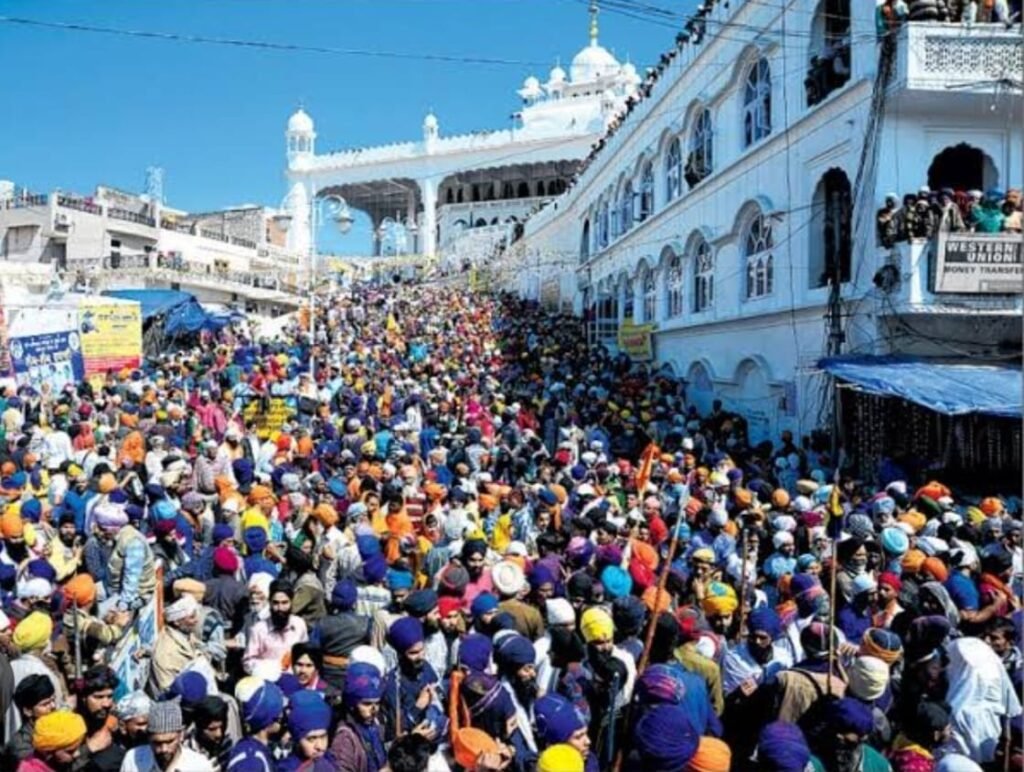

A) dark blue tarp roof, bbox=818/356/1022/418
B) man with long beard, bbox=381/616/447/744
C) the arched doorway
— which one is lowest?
man with long beard, bbox=381/616/447/744

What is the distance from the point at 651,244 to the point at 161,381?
1120 cm

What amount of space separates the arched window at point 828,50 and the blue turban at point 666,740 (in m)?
11.0

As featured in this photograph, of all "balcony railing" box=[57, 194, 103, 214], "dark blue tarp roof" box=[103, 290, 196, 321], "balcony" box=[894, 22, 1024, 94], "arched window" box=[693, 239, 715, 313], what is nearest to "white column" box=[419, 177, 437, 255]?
"balcony railing" box=[57, 194, 103, 214]

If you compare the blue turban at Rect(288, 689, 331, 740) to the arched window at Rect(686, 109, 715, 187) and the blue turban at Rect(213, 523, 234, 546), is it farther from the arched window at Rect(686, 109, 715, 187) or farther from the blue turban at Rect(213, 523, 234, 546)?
the arched window at Rect(686, 109, 715, 187)

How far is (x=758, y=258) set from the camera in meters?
14.7

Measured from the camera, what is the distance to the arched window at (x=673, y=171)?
18.9 m

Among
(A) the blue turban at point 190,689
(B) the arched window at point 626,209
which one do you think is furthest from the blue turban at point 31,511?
(B) the arched window at point 626,209

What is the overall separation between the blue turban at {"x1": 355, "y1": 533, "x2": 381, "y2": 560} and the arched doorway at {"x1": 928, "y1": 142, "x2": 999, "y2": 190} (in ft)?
29.7

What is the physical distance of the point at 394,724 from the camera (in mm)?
3881

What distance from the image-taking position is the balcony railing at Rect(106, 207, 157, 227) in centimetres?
3456

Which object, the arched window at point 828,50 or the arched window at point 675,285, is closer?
the arched window at point 828,50

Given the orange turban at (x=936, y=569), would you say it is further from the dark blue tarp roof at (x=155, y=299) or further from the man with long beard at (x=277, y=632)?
the dark blue tarp roof at (x=155, y=299)

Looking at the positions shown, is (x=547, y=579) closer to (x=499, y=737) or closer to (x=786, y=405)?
(x=499, y=737)

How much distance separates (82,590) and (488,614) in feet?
8.49
